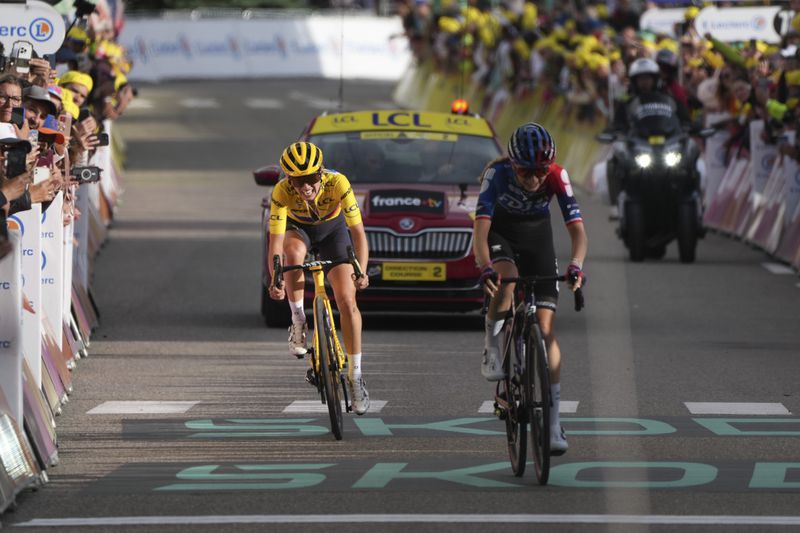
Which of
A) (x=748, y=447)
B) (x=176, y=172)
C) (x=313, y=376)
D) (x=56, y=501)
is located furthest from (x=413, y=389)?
(x=176, y=172)

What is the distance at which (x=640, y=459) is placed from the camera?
34.9 ft

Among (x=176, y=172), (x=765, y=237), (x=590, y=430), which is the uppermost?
(x=590, y=430)

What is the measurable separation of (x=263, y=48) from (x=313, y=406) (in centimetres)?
5618

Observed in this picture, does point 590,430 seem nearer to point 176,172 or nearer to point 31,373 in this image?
point 31,373

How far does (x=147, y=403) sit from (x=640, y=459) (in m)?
3.47

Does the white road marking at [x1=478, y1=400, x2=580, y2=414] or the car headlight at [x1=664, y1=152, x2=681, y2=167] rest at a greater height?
the white road marking at [x1=478, y1=400, x2=580, y2=414]

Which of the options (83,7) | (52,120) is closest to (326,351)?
(52,120)

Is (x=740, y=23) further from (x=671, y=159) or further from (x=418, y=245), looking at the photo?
(x=418, y=245)

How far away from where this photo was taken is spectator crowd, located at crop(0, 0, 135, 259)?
10688mm

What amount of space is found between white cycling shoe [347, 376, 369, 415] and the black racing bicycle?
132cm

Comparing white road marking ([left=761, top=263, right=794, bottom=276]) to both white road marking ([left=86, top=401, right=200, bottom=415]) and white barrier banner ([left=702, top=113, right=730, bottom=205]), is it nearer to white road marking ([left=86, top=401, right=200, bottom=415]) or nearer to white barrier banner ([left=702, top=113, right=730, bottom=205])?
white barrier banner ([left=702, top=113, right=730, bottom=205])

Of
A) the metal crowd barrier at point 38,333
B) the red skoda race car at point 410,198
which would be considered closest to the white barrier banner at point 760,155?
the red skoda race car at point 410,198

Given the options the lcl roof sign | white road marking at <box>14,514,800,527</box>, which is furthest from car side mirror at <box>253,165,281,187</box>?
white road marking at <box>14,514,800,527</box>

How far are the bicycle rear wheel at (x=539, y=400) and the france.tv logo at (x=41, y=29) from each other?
628 cm
